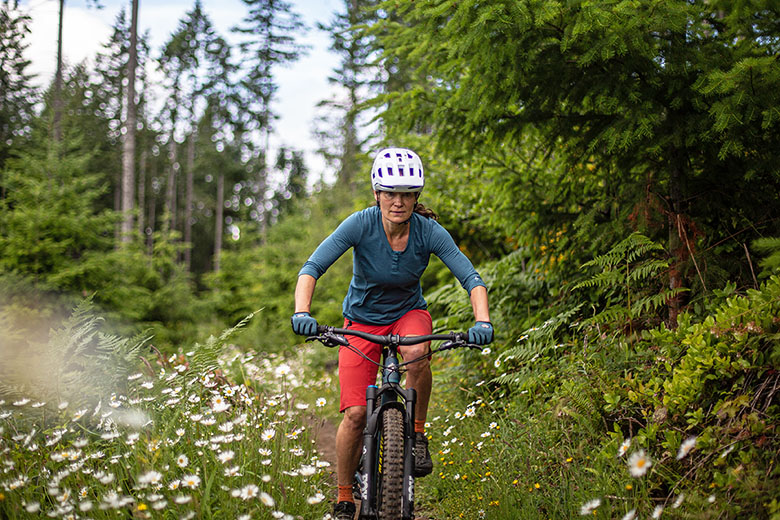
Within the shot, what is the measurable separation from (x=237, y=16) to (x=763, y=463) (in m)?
31.2

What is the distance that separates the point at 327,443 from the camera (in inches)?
269

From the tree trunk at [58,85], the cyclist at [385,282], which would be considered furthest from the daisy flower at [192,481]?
the tree trunk at [58,85]

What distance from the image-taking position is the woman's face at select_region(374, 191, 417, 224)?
3.33m

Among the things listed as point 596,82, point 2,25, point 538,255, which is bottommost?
point 538,255

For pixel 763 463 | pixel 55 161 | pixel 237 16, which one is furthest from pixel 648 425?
pixel 237 16

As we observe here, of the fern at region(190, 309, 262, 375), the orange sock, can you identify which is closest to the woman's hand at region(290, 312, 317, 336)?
the orange sock

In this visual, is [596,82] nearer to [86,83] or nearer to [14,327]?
[14,327]

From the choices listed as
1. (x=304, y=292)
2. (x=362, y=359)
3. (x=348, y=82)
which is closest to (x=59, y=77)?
(x=348, y=82)

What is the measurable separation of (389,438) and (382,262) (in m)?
1.10

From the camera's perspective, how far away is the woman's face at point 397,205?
333 cm

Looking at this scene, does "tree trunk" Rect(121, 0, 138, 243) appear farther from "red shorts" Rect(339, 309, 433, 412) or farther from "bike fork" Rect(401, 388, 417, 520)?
"bike fork" Rect(401, 388, 417, 520)

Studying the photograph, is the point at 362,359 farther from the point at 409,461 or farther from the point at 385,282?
the point at 409,461

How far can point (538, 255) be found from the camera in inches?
219

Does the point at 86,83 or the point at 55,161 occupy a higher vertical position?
the point at 86,83
